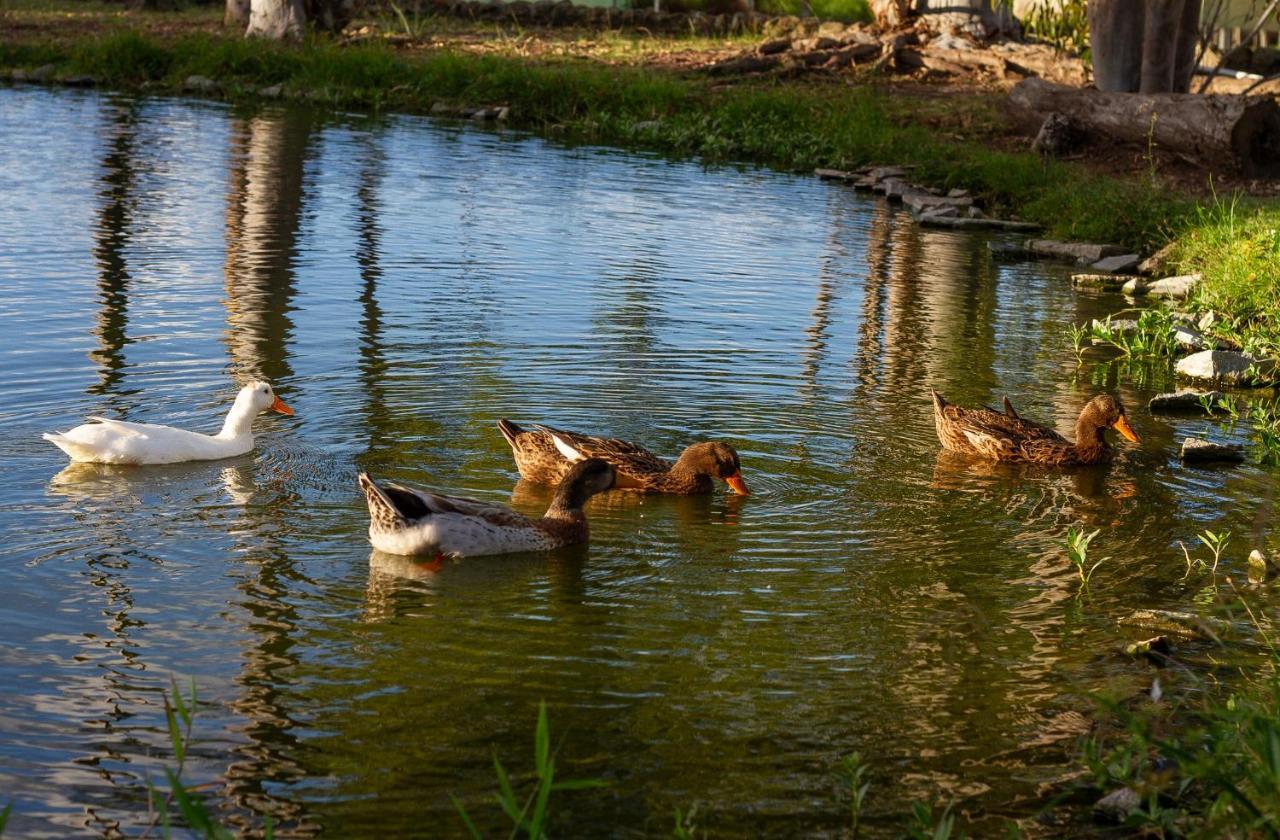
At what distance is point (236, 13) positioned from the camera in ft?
129

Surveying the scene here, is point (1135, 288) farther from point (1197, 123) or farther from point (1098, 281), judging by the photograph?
point (1197, 123)

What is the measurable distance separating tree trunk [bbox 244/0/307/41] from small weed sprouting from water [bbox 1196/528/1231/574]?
30.8 meters

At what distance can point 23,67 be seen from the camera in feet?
108

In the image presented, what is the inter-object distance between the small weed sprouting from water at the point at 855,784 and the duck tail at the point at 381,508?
3.01 m

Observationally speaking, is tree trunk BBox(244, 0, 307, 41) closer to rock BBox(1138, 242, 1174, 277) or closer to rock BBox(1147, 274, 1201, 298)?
rock BBox(1138, 242, 1174, 277)

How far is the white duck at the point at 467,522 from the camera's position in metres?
8.15

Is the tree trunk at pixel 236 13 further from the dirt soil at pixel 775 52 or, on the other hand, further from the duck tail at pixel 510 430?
the duck tail at pixel 510 430

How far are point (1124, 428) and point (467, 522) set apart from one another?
5109 millimetres

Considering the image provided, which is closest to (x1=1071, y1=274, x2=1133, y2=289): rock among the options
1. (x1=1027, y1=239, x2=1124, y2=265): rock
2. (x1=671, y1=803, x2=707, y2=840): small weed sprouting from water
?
(x1=1027, y1=239, x2=1124, y2=265): rock

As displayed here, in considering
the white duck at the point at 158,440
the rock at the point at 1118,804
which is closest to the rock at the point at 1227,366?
the white duck at the point at 158,440

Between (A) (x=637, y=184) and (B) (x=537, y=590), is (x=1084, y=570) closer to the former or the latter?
(B) (x=537, y=590)

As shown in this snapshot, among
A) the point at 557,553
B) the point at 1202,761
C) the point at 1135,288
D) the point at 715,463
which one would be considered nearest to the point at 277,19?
the point at 1135,288

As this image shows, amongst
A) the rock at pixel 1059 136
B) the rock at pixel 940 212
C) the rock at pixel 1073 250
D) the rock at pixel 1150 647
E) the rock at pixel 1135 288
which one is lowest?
the rock at pixel 1150 647

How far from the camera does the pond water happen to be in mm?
6004
